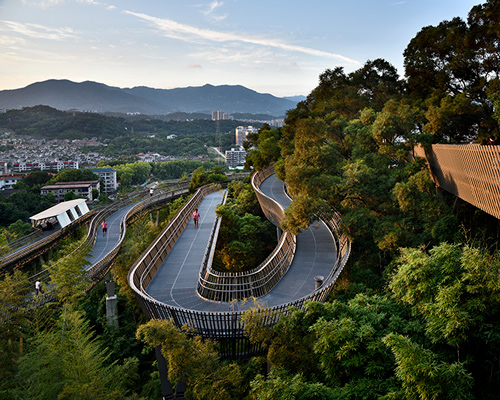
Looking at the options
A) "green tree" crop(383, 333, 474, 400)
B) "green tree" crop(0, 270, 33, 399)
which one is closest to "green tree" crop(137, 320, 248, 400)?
"green tree" crop(383, 333, 474, 400)

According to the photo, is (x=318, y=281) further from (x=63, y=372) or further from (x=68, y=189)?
(x=68, y=189)

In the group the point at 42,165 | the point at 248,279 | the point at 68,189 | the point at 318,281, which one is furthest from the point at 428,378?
the point at 42,165

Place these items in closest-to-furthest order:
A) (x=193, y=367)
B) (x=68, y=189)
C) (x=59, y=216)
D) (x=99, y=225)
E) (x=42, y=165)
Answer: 1. (x=193, y=367)
2. (x=99, y=225)
3. (x=59, y=216)
4. (x=68, y=189)
5. (x=42, y=165)

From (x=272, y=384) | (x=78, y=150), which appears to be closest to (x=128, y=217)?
→ (x=272, y=384)

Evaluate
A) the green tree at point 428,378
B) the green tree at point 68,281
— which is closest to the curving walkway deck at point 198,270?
the green tree at point 68,281

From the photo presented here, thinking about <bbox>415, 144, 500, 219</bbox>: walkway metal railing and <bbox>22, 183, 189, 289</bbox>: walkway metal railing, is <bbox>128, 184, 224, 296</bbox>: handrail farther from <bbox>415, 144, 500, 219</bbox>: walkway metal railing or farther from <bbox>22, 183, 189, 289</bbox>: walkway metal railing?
<bbox>415, 144, 500, 219</bbox>: walkway metal railing

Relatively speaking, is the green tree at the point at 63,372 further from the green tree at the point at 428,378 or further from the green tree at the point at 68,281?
the green tree at the point at 428,378
